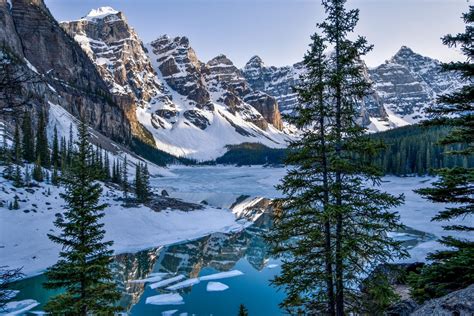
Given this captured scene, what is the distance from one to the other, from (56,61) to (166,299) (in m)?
162

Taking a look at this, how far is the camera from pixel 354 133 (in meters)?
9.40

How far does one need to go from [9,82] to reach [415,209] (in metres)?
49.9

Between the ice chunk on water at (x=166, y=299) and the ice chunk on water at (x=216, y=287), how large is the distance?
2443mm

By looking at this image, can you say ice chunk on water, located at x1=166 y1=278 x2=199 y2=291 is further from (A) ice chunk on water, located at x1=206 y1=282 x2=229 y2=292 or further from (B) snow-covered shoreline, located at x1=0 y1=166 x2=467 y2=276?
(B) snow-covered shoreline, located at x1=0 y1=166 x2=467 y2=276

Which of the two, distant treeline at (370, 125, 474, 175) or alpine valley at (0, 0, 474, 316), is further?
distant treeline at (370, 125, 474, 175)

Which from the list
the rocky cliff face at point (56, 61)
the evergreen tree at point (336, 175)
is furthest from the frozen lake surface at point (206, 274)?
the rocky cliff face at point (56, 61)

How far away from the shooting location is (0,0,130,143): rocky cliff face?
447ft

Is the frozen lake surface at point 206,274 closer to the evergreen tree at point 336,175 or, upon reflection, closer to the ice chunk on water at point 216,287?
the ice chunk on water at point 216,287

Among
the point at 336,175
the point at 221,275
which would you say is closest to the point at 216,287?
the point at 221,275

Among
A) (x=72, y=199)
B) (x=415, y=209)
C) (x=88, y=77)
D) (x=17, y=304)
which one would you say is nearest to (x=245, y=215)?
(x=415, y=209)

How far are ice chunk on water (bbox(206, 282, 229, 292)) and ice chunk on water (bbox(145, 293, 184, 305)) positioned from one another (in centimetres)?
244

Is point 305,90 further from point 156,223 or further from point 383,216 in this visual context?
point 156,223

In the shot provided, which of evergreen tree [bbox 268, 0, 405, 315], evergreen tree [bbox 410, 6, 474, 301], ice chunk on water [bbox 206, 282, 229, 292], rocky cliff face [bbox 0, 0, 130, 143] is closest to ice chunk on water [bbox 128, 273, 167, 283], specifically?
ice chunk on water [bbox 206, 282, 229, 292]

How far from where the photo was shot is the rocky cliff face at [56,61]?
136 meters
